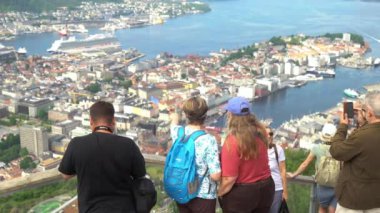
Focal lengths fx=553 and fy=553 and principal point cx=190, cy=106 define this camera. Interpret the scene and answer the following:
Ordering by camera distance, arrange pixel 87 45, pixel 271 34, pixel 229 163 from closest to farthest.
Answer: pixel 229 163 → pixel 87 45 → pixel 271 34

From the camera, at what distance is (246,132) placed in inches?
46.0

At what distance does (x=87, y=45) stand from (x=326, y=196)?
22424mm

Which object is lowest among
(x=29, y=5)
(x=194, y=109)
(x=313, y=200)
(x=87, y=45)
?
(x=87, y=45)

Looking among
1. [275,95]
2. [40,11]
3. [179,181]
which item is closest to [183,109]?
[179,181]

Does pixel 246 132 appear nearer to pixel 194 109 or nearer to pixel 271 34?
pixel 194 109

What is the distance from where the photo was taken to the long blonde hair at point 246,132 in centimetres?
116

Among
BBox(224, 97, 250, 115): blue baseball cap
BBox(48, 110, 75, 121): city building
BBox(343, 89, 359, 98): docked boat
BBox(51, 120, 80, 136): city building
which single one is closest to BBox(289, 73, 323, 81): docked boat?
BBox(343, 89, 359, 98): docked boat

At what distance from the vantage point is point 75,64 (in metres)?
18.8

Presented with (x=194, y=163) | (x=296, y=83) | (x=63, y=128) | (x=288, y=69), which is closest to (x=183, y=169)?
(x=194, y=163)

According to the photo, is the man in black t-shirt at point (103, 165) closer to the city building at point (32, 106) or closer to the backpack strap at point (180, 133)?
the backpack strap at point (180, 133)

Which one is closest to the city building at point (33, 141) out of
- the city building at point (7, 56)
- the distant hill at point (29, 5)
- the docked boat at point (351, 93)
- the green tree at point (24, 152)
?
the green tree at point (24, 152)

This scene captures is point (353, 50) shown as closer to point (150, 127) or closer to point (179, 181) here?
point (150, 127)

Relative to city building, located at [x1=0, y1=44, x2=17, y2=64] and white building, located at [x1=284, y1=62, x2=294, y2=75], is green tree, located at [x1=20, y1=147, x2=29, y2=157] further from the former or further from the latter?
city building, located at [x1=0, y1=44, x2=17, y2=64]

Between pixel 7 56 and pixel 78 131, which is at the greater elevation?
pixel 78 131
